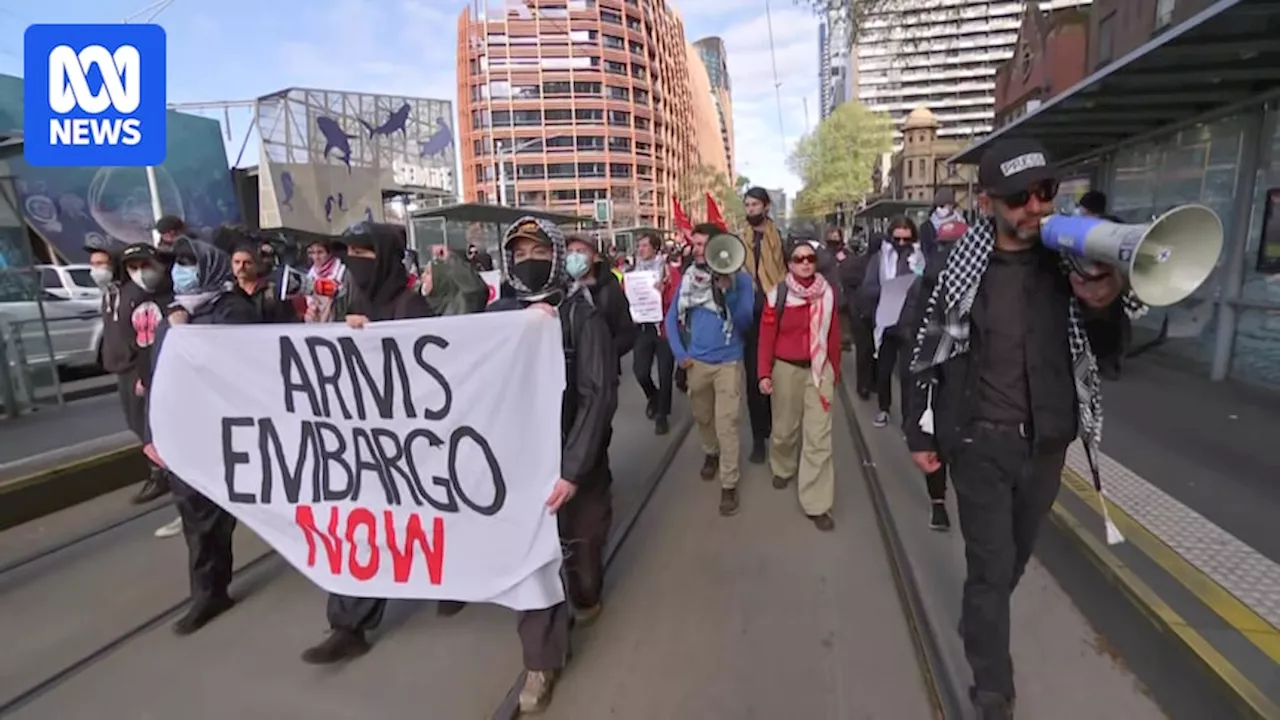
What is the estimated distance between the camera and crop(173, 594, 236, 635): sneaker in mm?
3637

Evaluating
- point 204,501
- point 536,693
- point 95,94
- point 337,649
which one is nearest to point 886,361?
point 536,693

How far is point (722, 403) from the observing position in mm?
5312

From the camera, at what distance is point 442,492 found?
294 centimetres

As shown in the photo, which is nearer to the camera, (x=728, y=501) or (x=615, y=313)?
(x=615, y=313)

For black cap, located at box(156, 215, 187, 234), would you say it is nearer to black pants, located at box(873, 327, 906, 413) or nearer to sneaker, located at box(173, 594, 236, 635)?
sneaker, located at box(173, 594, 236, 635)

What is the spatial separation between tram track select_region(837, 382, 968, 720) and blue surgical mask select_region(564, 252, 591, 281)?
7.63ft

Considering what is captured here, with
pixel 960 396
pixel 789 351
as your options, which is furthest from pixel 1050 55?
pixel 960 396

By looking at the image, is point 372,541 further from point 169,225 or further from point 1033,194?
point 169,225

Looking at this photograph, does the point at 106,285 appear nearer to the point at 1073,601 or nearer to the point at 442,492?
the point at 442,492

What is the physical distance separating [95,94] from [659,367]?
204 inches

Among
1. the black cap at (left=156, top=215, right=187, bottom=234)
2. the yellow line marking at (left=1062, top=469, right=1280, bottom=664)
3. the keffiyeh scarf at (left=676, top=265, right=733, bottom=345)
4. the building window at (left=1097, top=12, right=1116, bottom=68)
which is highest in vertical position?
the building window at (left=1097, top=12, right=1116, bottom=68)

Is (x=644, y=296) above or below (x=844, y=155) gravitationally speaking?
below

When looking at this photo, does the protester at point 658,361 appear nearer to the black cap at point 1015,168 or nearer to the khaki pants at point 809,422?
the khaki pants at point 809,422

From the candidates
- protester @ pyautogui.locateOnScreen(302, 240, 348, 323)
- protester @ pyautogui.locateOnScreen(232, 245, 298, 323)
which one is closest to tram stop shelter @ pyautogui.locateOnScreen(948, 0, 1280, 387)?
protester @ pyautogui.locateOnScreen(302, 240, 348, 323)
